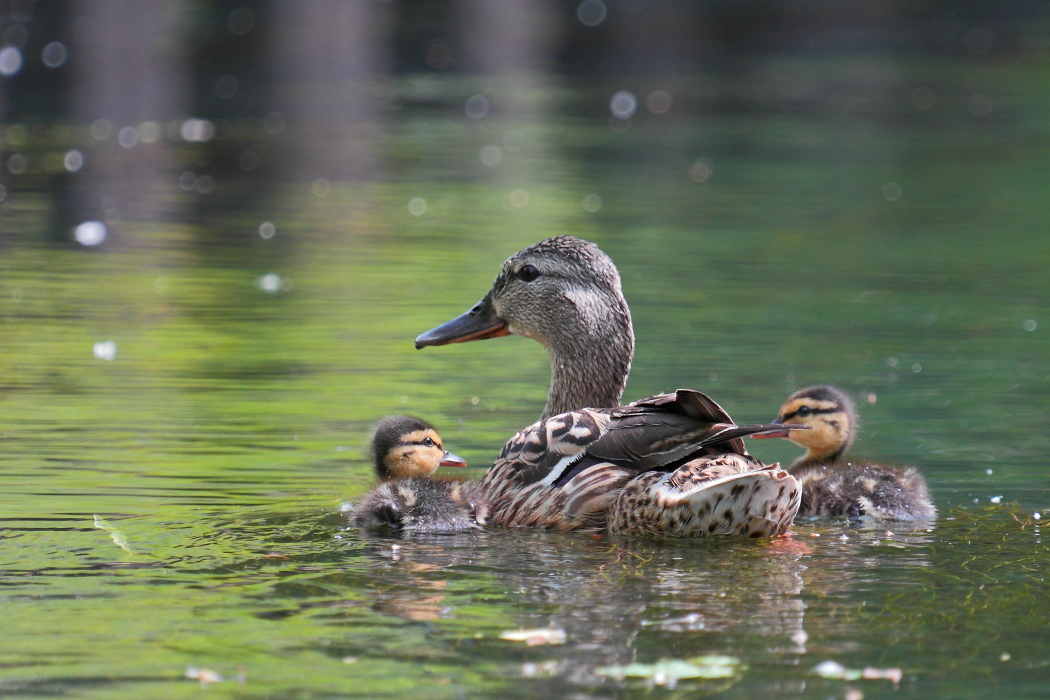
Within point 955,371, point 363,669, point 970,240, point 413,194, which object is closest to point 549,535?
point 363,669

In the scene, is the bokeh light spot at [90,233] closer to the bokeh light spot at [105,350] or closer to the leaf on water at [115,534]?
the bokeh light spot at [105,350]

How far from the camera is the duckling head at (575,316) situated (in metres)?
7.96

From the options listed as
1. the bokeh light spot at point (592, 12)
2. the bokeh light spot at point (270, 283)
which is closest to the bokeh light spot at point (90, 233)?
the bokeh light spot at point (270, 283)

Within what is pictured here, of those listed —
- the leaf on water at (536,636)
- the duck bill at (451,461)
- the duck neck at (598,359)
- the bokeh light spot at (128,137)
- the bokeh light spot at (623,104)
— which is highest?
the bokeh light spot at (623,104)

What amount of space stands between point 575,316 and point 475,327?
0.67 meters

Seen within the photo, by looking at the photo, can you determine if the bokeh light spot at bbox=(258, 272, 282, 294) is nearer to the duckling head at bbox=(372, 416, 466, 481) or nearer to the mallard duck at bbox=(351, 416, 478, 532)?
the duckling head at bbox=(372, 416, 466, 481)

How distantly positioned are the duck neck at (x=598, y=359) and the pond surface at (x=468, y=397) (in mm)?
825

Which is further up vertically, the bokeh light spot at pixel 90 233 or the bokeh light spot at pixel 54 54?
the bokeh light spot at pixel 54 54

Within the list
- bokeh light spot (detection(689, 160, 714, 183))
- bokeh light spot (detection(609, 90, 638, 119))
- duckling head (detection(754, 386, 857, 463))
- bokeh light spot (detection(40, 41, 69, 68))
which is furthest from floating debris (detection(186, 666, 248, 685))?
bokeh light spot (detection(40, 41, 69, 68))

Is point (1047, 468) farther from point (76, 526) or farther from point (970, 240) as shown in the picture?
point (970, 240)

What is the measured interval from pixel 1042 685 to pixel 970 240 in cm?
1216

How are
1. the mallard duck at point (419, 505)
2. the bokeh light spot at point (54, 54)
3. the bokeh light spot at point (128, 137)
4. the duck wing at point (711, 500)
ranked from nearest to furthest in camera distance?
1. the duck wing at point (711, 500)
2. the mallard duck at point (419, 505)
3. the bokeh light spot at point (128, 137)
4. the bokeh light spot at point (54, 54)

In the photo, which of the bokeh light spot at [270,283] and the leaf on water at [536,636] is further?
the bokeh light spot at [270,283]

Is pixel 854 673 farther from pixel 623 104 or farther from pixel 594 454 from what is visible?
pixel 623 104
